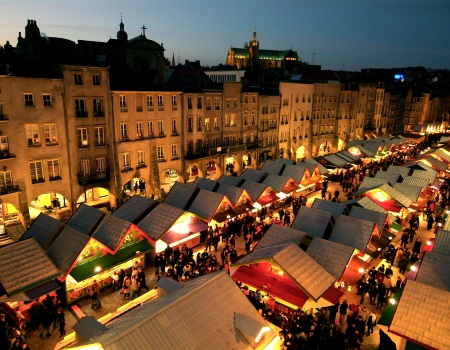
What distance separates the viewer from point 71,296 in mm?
17172

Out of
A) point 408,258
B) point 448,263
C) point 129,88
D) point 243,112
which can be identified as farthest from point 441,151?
point 129,88

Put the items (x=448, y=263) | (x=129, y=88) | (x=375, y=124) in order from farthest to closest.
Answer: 1. (x=375, y=124)
2. (x=129, y=88)
3. (x=448, y=263)

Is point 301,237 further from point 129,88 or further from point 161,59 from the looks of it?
point 161,59

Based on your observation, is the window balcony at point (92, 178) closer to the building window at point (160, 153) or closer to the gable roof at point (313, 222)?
the building window at point (160, 153)

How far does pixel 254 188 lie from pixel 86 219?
12742 mm

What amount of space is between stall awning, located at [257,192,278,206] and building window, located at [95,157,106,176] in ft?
42.7

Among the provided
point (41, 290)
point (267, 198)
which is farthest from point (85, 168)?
point (41, 290)

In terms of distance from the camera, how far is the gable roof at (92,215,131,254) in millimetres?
18812

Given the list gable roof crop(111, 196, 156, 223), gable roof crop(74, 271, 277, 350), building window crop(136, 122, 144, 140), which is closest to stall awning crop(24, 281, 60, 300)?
gable roof crop(74, 271, 277, 350)

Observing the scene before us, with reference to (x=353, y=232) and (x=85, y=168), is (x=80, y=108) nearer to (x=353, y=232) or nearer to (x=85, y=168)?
(x=85, y=168)

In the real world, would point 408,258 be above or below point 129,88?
below

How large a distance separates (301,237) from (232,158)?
82.6 feet

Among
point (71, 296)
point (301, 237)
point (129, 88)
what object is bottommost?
point (71, 296)

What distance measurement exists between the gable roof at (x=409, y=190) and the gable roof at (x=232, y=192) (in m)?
12.4
